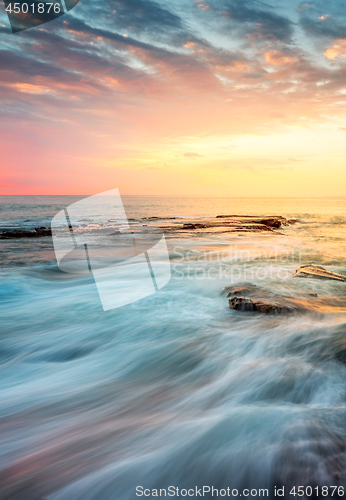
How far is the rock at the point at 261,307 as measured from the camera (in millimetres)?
6137

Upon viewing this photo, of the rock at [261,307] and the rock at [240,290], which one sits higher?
the rock at [261,307]

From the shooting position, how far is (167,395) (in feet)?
12.1

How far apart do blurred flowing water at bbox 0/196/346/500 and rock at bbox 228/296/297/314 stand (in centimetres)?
26

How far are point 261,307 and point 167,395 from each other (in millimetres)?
3235

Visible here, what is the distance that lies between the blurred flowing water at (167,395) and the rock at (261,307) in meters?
0.26
